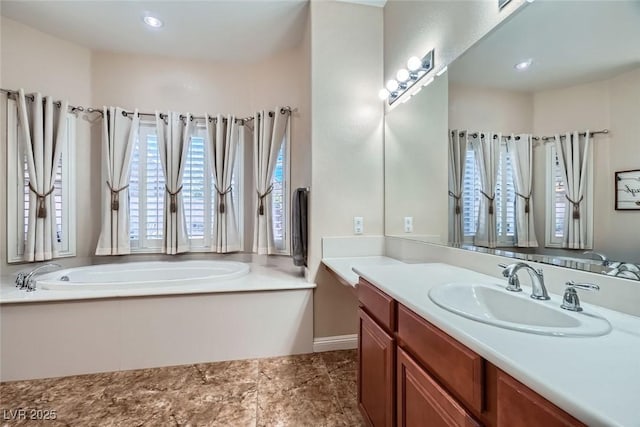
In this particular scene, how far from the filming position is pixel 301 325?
87.7 inches

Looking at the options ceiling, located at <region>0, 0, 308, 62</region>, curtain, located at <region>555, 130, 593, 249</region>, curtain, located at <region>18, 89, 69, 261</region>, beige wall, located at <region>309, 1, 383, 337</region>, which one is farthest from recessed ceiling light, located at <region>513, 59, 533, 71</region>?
curtain, located at <region>18, 89, 69, 261</region>

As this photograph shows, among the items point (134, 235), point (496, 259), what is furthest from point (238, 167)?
point (496, 259)

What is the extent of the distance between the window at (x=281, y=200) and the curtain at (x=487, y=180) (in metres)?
1.85

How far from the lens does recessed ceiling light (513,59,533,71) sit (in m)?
1.17

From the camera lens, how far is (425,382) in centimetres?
87

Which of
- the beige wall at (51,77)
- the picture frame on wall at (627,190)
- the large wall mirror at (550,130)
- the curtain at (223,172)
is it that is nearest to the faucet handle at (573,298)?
the large wall mirror at (550,130)

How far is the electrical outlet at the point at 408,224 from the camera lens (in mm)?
2035

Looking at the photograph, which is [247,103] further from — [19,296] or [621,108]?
[621,108]

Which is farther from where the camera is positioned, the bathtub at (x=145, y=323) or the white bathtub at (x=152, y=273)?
the white bathtub at (x=152, y=273)

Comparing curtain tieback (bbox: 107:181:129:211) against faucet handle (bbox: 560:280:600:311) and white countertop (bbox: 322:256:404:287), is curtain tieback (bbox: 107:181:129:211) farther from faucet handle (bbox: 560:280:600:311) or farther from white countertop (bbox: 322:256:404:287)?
faucet handle (bbox: 560:280:600:311)

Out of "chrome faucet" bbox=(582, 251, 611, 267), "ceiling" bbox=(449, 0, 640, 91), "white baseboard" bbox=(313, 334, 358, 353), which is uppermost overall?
"ceiling" bbox=(449, 0, 640, 91)

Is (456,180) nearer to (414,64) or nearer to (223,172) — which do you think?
(414,64)

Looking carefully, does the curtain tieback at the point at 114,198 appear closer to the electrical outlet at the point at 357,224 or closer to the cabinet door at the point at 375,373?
the electrical outlet at the point at 357,224

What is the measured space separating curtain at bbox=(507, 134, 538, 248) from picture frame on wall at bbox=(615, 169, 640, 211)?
29cm
